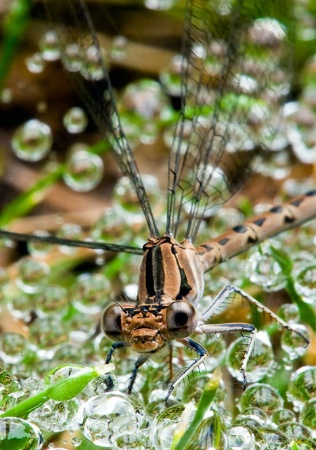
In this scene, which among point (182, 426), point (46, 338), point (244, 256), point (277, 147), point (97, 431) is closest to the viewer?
point (182, 426)

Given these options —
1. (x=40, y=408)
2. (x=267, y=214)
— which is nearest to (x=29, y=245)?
(x=267, y=214)

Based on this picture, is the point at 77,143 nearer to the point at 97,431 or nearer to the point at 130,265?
the point at 130,265

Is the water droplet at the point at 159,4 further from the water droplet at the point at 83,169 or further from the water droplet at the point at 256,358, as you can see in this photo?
the water droplet at the point at 256,358

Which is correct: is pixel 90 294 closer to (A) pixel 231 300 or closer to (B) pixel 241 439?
(A) pixel 231 300

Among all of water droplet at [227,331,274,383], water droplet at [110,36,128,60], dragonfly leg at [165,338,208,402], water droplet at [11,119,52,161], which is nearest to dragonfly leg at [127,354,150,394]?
dragonfly leg at [165,338,208,402]

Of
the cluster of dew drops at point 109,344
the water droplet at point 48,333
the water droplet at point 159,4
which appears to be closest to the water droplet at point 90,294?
the cluster of dew drops at point 109,344

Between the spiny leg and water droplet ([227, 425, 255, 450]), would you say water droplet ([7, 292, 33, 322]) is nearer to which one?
the spiny leg
